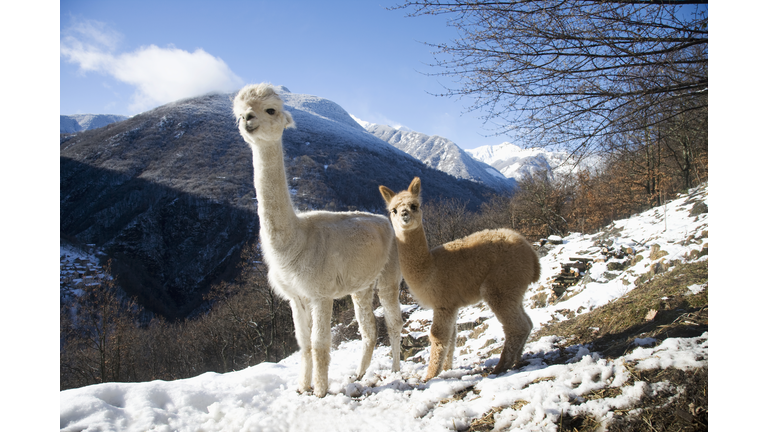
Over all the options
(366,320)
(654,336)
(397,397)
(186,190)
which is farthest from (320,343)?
(186,190)

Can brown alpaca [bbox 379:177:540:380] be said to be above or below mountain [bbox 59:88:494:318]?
below

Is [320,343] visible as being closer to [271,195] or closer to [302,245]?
[302,245]

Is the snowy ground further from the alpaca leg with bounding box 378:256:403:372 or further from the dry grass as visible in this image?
the alpaca leg with bounding box 378:256:403:372

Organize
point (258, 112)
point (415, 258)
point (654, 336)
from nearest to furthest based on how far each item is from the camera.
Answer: point (654, 336) → point (258, 112) → point (415, 258)

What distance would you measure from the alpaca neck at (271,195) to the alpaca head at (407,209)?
3.98ft

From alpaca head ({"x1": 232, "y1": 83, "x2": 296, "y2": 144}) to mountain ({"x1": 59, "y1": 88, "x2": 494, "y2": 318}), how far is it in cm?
4101

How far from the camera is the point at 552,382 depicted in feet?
9.00

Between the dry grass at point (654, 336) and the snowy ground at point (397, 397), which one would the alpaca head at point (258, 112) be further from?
the dry grass at point (654, 336)

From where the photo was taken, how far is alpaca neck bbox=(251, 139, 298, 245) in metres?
3.62

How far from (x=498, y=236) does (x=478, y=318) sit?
4164 millimetres

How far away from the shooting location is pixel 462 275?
13.4 ft

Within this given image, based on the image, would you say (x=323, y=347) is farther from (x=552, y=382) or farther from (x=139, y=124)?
(x=139, y=124)

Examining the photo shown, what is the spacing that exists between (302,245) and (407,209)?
1.21 meters

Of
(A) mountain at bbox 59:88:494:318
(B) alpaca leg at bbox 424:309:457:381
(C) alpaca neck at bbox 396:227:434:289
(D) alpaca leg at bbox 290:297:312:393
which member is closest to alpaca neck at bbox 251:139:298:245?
(D) alpaca leg at bbox 290:297:312:393
